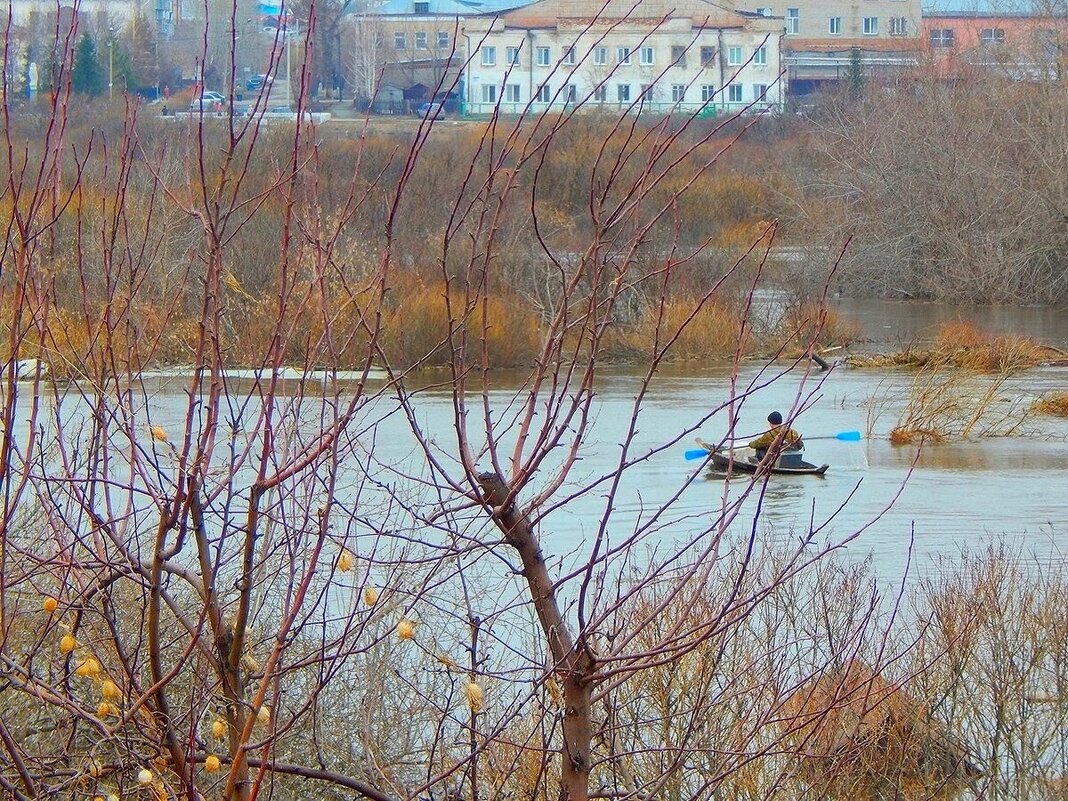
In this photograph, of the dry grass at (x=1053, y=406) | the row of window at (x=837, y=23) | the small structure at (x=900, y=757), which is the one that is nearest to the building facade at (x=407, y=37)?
the row of window at (x=837, y=23)

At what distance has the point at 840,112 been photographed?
44.7m

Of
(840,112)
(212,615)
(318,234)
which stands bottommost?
(212,615)

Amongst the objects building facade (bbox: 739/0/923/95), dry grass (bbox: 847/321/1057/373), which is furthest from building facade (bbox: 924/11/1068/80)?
building facade (bbox: 739/0/923/95)

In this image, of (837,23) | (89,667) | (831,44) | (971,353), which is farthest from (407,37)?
(89,667)

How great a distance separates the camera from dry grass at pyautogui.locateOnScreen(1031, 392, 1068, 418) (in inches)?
939

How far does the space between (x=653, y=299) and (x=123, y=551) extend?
29.3m

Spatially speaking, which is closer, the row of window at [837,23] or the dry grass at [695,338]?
the dry grass at [695,338]

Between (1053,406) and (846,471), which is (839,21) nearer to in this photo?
(1053,406)

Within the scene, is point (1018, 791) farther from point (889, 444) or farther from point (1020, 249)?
point (1020, 249)

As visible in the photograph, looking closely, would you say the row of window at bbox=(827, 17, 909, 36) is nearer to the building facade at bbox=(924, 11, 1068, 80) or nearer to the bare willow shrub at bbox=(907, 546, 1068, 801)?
the building facade at bbox=(924, 11, 1068, 80)

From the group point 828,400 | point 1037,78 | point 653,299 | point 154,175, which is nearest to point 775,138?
point 1037,78

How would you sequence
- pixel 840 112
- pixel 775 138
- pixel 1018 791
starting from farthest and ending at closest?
pixel 775 138, pixel 840 112, pixel 1018 791

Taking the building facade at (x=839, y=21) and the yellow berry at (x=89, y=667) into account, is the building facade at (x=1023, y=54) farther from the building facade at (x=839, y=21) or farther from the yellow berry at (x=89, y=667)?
the building facade at (x=839, y=21)

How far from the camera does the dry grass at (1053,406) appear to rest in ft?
78.2
